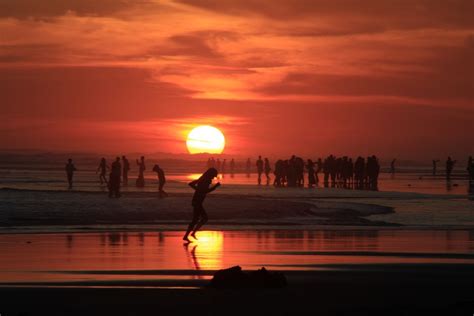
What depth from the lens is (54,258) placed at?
20.5 metres

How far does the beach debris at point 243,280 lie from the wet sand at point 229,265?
192 millimetres

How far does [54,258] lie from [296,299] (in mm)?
7877

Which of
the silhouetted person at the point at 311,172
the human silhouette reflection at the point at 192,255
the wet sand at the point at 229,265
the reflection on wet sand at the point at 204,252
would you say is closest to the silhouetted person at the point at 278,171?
the silhouetted person at the point at 311,172

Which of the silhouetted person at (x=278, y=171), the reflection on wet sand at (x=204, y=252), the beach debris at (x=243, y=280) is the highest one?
the silhouetted person at (x=278, y=171)

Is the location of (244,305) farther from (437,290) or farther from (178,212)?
(178,212)

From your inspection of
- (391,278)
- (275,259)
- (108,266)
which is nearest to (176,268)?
(108,266)

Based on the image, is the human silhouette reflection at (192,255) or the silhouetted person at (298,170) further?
the silhouetted person at (298,170)

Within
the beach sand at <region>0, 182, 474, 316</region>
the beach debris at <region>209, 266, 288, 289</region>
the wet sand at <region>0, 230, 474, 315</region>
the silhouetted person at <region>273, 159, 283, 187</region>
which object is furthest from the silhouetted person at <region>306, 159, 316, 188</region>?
the beach debris at <region>209, 266, 288, 289</region>

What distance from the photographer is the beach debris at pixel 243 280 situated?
14992mm

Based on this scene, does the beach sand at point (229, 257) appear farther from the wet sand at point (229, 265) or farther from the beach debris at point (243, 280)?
the beach debris at point (243, 280)

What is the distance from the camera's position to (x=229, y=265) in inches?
762

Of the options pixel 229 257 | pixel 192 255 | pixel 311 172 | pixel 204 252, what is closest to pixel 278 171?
pixel 311 172

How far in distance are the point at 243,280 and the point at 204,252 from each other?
7.40 metres

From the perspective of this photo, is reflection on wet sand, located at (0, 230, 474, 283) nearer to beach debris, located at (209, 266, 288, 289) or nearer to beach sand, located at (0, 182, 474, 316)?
beach sand, located at (0, 182, 474, 316)
